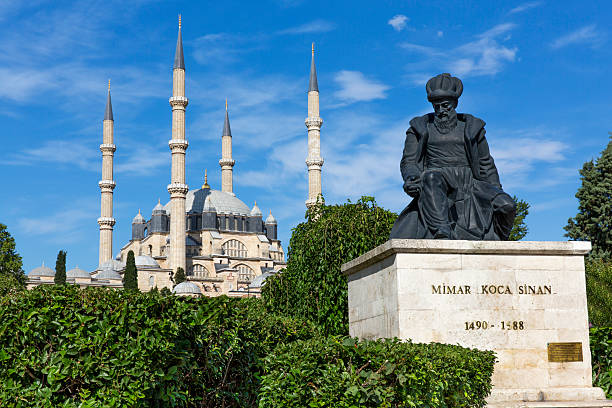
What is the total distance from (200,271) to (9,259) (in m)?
37.5

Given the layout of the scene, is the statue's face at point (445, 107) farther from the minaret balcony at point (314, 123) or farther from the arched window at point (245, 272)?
the arched window at point (245, 272)

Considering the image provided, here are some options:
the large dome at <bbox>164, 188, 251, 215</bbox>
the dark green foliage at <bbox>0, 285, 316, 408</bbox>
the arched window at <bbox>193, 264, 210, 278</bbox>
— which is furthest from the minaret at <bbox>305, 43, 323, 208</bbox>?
the dark green foliage at <bbox>0, 285, 316, 408</bbox>

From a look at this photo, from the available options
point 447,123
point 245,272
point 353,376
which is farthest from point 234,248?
point 353,376

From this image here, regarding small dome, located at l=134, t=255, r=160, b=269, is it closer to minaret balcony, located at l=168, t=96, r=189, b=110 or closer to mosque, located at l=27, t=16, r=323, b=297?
mosque, located at l=27, t=16, r=323, b=297

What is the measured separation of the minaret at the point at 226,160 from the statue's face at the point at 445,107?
73.7m

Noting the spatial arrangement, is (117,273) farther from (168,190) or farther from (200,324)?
(200,324)

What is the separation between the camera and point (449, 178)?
7984 millimetres

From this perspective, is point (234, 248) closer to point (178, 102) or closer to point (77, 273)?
point (77, 273)

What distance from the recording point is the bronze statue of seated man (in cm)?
771

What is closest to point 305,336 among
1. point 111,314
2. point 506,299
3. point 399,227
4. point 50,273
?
point 399,227

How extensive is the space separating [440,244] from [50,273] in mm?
73840

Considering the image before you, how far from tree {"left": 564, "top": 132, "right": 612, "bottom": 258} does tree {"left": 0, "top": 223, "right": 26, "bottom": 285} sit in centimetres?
2826

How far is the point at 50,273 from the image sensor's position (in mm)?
75312

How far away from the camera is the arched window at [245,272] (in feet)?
267
